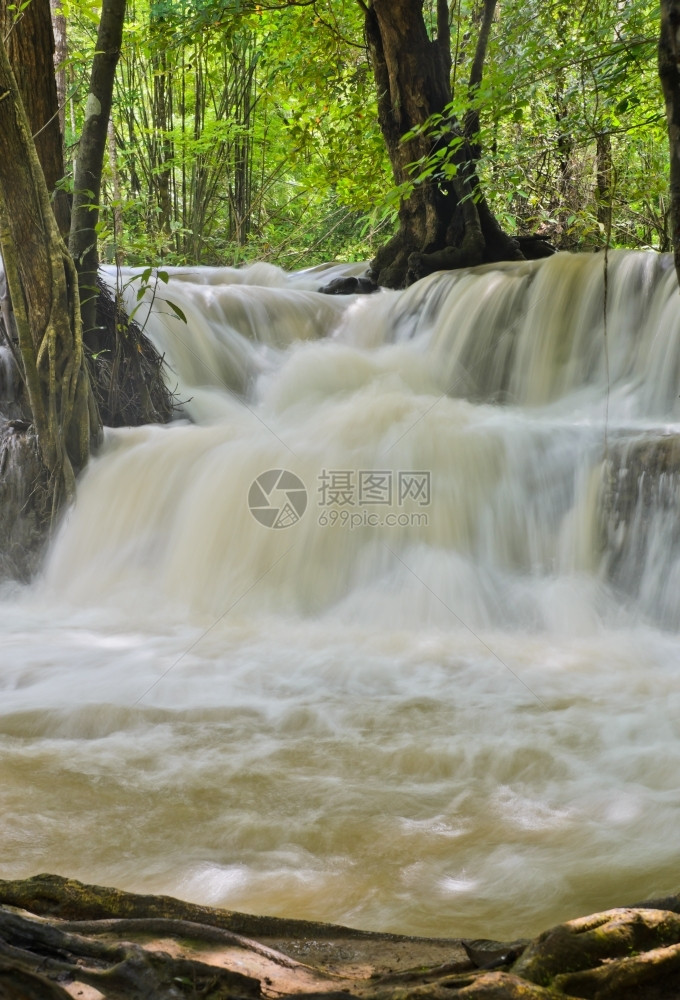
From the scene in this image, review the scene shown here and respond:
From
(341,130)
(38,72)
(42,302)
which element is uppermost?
(341,130)

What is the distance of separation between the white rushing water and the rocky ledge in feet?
1.47

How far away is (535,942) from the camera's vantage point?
1276mm

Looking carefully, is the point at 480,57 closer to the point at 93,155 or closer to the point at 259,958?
the point at 93,155

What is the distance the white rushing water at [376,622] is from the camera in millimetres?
2121

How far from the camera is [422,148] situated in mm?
7816

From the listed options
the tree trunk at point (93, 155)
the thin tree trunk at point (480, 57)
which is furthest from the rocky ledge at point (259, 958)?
the thin tree trunk at point (480, 57)

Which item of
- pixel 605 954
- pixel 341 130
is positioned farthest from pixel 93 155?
pixel 605 954

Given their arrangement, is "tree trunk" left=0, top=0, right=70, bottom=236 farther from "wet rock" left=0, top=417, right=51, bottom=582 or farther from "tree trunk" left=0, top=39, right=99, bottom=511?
"wet rock" left=0, top=417, right=51, bottom=582

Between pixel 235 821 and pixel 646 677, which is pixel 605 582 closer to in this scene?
pixel 646 677

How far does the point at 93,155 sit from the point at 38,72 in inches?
24.0

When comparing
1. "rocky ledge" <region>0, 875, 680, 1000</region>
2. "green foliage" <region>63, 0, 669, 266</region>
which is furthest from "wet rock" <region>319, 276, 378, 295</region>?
"rocky ledge" <region>0, 875, 680, 1000</region>

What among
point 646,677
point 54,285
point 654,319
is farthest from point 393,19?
point 646,677

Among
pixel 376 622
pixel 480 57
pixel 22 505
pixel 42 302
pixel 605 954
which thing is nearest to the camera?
pixel 605 954

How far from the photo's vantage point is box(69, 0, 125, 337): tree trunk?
4887 millimetres
